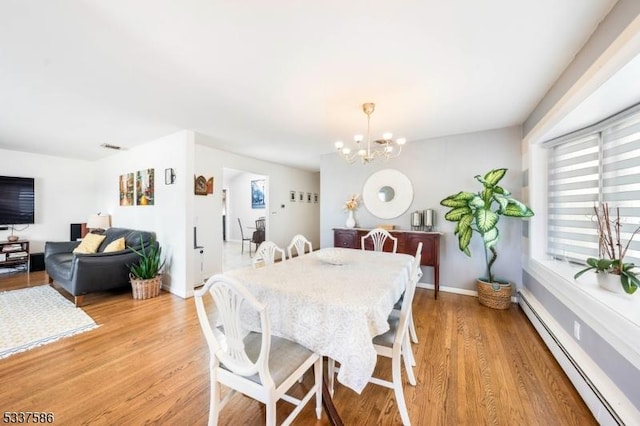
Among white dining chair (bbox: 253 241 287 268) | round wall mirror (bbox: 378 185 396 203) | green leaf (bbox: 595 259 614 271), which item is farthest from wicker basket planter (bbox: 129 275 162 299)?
green leaf (bbox: 595 259 614 271)

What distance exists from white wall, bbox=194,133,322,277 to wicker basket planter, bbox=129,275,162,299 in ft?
2.62

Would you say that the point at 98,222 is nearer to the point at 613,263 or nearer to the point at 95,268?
the point at 95,268

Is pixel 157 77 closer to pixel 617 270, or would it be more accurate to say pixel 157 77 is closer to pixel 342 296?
pixel 342 296

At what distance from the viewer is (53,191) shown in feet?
16.5

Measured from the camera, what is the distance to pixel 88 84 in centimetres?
213

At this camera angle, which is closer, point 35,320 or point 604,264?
point 604,264

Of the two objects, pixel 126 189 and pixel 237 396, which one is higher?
pixel 126 189

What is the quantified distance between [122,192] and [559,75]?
6.01 m

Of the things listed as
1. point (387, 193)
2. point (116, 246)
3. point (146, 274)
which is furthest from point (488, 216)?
point (116, 246)

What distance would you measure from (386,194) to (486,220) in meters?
1.56

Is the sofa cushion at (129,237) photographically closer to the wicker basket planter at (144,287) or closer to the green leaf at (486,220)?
the wicker basket planter at (144,287)

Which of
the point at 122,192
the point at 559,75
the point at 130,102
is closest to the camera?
the point at 559,75

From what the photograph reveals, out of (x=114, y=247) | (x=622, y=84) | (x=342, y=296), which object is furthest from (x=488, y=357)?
(x=114, y=247)

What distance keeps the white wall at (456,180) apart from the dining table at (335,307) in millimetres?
2091
